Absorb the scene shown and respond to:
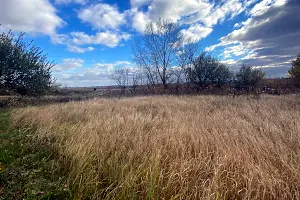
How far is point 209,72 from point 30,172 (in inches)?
1074

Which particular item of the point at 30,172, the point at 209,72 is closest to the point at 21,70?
the point at 30,172

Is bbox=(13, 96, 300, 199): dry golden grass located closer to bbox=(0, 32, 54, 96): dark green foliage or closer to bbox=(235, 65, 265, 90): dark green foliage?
bbox=(0, 32, 54, 96): dark green foliage

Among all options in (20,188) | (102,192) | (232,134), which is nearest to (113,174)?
(102,192)

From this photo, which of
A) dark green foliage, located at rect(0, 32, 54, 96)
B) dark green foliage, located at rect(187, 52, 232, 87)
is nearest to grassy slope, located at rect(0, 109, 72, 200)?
dark green foliage, located at rect(0, 32, 54, 96)

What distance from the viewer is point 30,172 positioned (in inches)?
129

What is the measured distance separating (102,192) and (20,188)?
1.37 metres

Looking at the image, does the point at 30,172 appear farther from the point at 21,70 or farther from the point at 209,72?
the point at 209,72

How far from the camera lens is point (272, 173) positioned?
2561mm

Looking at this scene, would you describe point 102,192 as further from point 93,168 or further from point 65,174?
point 65,174

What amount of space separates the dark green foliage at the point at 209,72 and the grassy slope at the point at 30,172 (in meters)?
26.0

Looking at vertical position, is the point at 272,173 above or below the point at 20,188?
above

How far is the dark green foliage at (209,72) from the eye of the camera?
90.5 ft

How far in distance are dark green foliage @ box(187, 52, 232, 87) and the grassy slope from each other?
26032mm

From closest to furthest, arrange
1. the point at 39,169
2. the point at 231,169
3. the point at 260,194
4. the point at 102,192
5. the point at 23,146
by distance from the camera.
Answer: the point at 260,194
the point at 102,192
the point at 231,169
the point at 39,169
the point at 23,146
